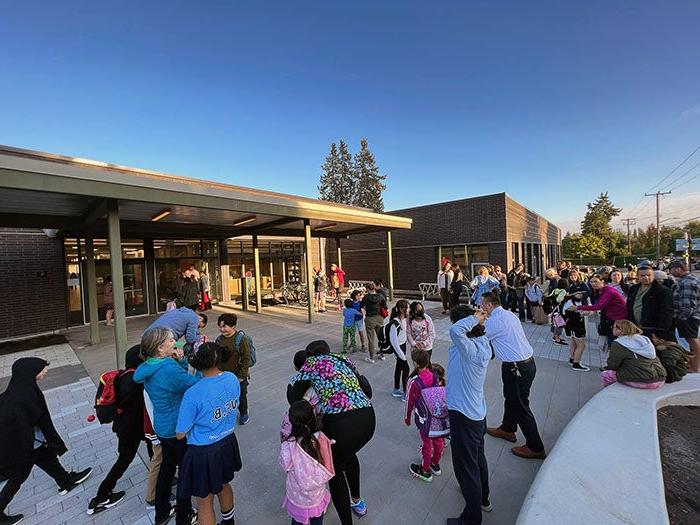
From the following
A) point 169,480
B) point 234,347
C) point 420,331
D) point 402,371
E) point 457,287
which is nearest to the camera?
point 169,480

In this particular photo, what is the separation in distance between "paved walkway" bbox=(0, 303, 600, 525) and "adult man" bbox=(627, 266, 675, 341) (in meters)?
1.14

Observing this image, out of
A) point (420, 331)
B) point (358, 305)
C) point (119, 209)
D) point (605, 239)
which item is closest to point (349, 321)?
point (358, 305)

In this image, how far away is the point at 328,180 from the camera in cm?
4138

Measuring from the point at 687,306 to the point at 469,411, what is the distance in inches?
189

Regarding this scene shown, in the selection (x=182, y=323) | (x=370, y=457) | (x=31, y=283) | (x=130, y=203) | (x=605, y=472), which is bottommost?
(x=370, y=457)

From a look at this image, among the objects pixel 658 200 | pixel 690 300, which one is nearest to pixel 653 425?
pixel 690 300

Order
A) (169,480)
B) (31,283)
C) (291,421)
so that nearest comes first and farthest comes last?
(291,421), (169,480), (31,283)

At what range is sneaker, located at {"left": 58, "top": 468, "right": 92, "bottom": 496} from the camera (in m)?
2.77

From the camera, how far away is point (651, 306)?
4.21m

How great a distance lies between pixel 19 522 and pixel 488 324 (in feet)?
14.2

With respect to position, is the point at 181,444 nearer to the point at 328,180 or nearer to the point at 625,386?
the point at 625,386

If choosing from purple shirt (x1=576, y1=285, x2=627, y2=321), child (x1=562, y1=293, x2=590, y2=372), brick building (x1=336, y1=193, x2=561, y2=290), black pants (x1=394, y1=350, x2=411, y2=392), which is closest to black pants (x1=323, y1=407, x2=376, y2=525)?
black pants (x1=394, y1=350, x2=411, y2=392)

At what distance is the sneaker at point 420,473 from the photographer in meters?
2.72

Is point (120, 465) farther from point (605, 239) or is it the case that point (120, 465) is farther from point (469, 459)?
point (605, 239)
